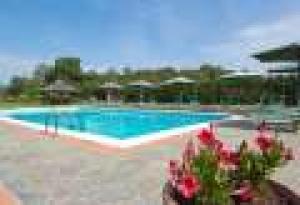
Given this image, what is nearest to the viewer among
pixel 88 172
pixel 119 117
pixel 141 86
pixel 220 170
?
pixel 220 170

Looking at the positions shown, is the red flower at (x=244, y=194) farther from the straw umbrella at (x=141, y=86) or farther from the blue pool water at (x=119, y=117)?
the straw umbrella at (x=141, y=86)

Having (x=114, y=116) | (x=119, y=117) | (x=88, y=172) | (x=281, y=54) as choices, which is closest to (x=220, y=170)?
(x=88, y=172)

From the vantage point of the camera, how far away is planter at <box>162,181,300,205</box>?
11.5 feet

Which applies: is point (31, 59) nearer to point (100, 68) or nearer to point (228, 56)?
point (100, 68)

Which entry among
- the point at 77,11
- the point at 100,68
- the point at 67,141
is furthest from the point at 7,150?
the point at 100,68

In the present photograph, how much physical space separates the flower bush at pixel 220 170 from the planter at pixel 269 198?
0.02m

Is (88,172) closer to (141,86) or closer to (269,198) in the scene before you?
(269,198)

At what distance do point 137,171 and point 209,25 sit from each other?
92.3 ft

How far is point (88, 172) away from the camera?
7898mm

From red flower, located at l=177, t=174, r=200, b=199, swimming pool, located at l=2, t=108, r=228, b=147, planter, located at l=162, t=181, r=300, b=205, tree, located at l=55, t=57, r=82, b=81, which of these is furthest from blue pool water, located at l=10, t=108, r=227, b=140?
red flower, located at l=177, t=174, r=200, b=199

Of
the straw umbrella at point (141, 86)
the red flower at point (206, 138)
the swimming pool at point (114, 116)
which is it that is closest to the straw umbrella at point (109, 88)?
the straw umbrella at point (141, 86)

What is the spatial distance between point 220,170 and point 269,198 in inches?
27.3

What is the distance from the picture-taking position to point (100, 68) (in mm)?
51344

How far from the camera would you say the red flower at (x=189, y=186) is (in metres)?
3.05
